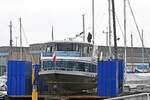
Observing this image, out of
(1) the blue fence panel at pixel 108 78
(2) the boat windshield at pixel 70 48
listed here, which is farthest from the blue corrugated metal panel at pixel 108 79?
(2) the boat windshield at pixel 70 48

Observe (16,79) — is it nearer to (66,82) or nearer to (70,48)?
(66,82)

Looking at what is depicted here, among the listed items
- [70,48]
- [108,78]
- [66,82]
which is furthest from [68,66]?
[108,78]

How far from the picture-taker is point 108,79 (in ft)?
74.1

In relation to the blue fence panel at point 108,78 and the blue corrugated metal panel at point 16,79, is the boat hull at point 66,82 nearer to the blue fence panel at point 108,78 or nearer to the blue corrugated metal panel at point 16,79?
the blue fence panel at point 108,78

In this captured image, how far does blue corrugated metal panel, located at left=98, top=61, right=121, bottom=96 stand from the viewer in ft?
73.9

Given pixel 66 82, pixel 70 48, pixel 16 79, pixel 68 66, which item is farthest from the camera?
pixel 16 79

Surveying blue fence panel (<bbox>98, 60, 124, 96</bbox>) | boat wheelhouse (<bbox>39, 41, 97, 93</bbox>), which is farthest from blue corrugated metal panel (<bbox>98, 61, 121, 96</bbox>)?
boat wheelhouse (<bbox>39, 41, 97, 93</bbox>)

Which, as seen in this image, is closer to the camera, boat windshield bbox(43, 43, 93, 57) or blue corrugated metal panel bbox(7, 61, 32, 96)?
boat windshield bbox(43, 43, 93, 57)

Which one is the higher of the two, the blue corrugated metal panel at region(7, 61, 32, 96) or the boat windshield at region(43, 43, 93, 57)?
the boat windshield at region(43, 43, 93, 57)

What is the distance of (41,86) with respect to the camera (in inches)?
1033

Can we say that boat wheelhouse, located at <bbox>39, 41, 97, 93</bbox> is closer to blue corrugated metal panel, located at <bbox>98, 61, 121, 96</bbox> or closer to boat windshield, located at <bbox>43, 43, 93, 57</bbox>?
boat windshield, located at <bbox>43, 43, 93, 57</bbox>

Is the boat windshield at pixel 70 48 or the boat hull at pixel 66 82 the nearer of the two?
the boat hull at pixel 66 82

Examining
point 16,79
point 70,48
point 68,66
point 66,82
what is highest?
point 70,48

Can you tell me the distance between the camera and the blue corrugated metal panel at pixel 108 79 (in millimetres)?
22531
